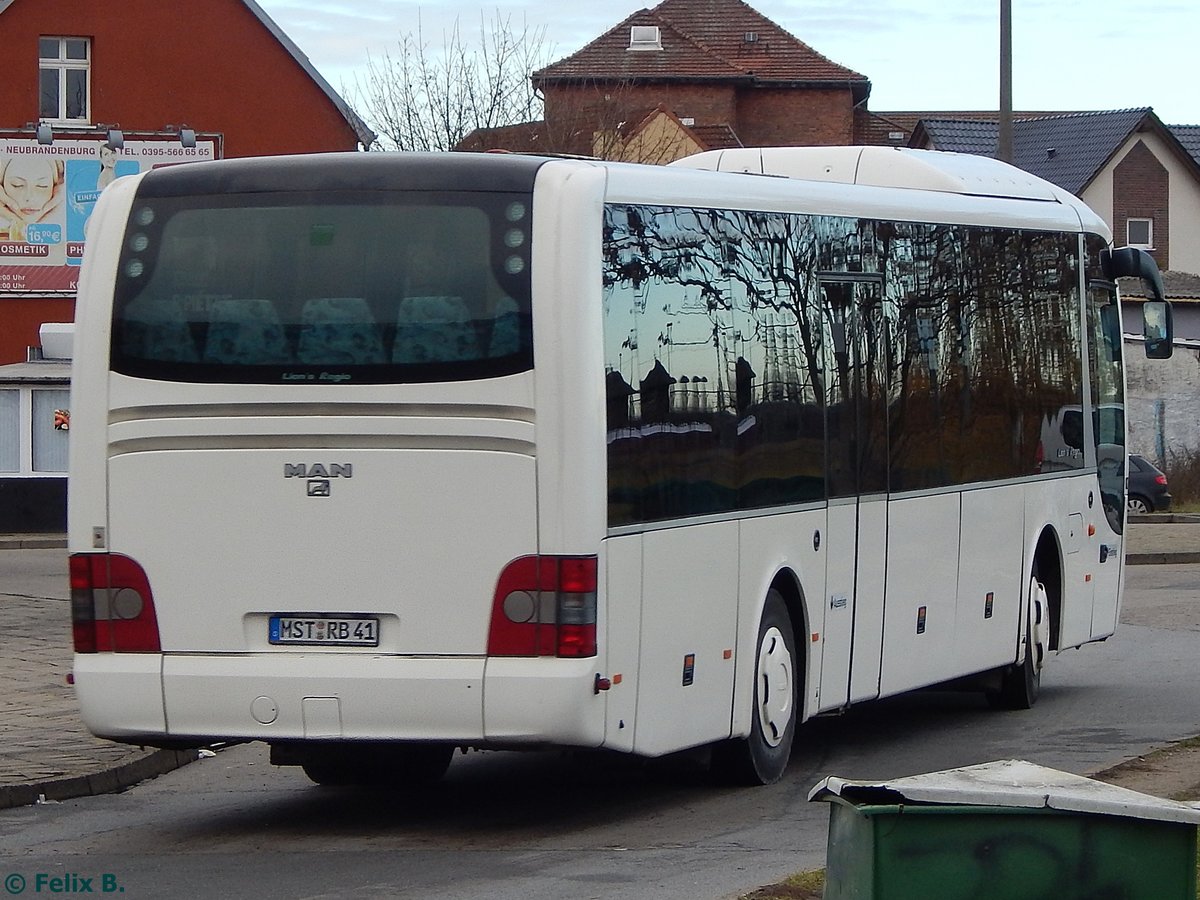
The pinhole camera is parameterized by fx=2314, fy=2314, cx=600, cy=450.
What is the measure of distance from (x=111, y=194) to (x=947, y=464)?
511 centimetres

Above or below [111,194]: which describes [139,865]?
below

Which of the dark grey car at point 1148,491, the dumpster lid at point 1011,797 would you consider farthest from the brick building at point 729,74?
the dumpster lid at point 1011,797

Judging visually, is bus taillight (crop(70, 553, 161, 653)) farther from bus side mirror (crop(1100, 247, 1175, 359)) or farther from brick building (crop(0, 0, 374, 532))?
brick building (crop(0, 0, 374, 532))

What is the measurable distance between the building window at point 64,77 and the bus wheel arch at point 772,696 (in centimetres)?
3372

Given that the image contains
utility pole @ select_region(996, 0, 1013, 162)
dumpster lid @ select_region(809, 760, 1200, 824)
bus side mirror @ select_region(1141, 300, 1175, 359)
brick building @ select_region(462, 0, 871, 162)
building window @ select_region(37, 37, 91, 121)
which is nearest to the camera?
dumpster lid @ select_region(809, 760, 1200, 824)

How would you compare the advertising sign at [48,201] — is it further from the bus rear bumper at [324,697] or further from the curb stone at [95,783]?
the bus rear bumper at [324,697]

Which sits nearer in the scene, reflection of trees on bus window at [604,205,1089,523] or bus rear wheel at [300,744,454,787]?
reflection of trees on bus window at [604,205,1089,523]

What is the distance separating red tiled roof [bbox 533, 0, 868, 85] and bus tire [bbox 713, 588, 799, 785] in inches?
3005

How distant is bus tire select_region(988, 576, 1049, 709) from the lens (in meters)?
14.1

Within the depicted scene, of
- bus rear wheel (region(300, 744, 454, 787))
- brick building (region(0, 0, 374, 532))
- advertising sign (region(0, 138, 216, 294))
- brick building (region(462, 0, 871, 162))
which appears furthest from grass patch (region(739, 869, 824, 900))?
brick building (region(462, 0, 871, 162))

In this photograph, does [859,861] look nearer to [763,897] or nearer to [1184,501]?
[763,897]

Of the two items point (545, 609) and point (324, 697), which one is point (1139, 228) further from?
point (324, 697)

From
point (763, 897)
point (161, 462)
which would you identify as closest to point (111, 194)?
point (161, 462)

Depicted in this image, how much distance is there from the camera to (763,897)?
7172 millimetres
